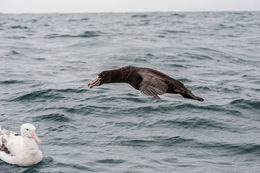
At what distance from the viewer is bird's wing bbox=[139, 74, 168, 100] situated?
693 centimetres

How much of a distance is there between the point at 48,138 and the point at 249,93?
787 centimetres

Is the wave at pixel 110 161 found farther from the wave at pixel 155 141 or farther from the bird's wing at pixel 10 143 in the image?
the bird's wing at pixel 10 143

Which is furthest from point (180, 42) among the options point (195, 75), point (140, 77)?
point (140, 77)

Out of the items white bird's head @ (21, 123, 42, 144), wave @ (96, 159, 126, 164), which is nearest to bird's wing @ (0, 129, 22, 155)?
white bird's head @ (21, 123, 42, 144)

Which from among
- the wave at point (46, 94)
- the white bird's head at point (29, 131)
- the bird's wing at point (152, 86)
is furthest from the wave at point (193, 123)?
the bird's wing at point (152, 86)

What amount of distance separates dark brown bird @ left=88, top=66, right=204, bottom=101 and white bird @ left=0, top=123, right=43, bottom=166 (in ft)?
8.05

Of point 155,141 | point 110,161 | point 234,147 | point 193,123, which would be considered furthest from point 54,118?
point 234,147

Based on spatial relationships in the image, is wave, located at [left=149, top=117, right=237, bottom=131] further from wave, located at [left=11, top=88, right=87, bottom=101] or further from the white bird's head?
wave, located at [left=11, top=88, right=87, bottom=101]

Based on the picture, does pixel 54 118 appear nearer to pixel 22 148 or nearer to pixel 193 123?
pixel 22 148

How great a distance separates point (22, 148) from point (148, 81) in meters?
4.26

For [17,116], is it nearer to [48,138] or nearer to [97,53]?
[48,138]

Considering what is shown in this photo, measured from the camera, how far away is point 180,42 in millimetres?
30781

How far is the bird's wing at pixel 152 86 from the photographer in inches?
273

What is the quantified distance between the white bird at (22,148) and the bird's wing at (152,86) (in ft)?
11.7
